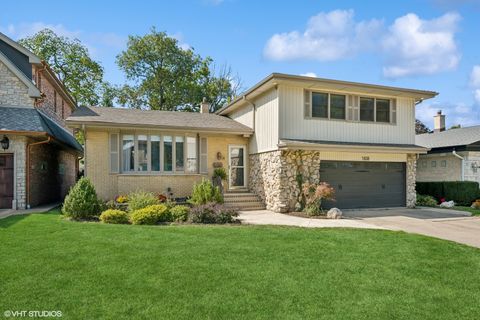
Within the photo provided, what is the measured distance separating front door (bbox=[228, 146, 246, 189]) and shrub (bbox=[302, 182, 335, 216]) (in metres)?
3.64

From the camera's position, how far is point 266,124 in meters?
14.5

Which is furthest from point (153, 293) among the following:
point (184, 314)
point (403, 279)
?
point (403, 279)

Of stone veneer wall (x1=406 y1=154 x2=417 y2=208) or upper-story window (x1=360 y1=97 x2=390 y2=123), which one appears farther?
stone veneer wall (x1=406 y1=154 x2=417 y2=208)

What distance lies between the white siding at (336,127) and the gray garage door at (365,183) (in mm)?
1123

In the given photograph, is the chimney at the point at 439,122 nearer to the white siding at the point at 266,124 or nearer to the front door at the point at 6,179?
the white siding at the point at 266,124

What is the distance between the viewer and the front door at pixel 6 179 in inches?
508

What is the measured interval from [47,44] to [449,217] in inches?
1331

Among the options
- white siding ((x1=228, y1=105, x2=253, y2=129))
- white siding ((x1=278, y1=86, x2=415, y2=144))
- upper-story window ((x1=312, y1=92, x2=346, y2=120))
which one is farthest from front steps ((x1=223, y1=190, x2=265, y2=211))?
upper-story window ((x1=312, y1=92, x2=346, y2=120))

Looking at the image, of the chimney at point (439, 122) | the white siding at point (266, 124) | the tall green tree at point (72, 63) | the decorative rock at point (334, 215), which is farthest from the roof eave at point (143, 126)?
the tall green tree at point (72, 63)

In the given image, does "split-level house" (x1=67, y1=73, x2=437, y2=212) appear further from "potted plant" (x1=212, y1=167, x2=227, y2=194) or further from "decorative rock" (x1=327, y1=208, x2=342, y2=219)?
"decorative rock" (x1=327, y1=208, x2=342, y2=219)

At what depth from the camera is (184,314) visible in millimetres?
4105

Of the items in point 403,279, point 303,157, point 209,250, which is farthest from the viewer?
point 303,157

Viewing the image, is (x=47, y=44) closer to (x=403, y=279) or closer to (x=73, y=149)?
(x=73, y=149)

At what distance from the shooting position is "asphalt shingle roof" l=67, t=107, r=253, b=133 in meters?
13.5
